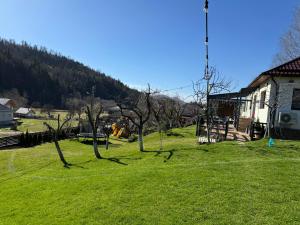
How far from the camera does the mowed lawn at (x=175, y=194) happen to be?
612 centimetres

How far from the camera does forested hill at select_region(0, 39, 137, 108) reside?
118000 mm

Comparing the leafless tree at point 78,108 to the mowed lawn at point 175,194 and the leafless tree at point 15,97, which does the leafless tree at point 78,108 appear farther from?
the mowed lawn at point 175,194

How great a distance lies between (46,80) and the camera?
12388 centimetres

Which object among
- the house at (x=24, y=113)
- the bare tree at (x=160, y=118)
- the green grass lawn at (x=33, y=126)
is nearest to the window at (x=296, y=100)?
the bare tree at (x=160, y=118)

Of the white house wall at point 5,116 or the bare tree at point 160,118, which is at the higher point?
the bare tree at point 160,118

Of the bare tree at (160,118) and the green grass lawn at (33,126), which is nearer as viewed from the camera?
the bare tree at (160,118)

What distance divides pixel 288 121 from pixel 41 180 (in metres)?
11.9

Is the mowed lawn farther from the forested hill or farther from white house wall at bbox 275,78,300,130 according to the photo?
the forested hill

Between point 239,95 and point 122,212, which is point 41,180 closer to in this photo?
point 122,212

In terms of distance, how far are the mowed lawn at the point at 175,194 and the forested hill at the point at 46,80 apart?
97.3m

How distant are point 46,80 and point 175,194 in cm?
12475

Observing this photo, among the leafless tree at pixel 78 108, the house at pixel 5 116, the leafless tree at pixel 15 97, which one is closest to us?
the leafless tree at pixel 78 108

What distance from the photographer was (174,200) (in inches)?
272

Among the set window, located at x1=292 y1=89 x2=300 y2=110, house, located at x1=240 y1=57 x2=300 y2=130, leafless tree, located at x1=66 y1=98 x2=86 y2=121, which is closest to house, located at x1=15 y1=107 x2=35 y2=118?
leafless tree, located at x1=66 y1=98 x2=86 y2=121
